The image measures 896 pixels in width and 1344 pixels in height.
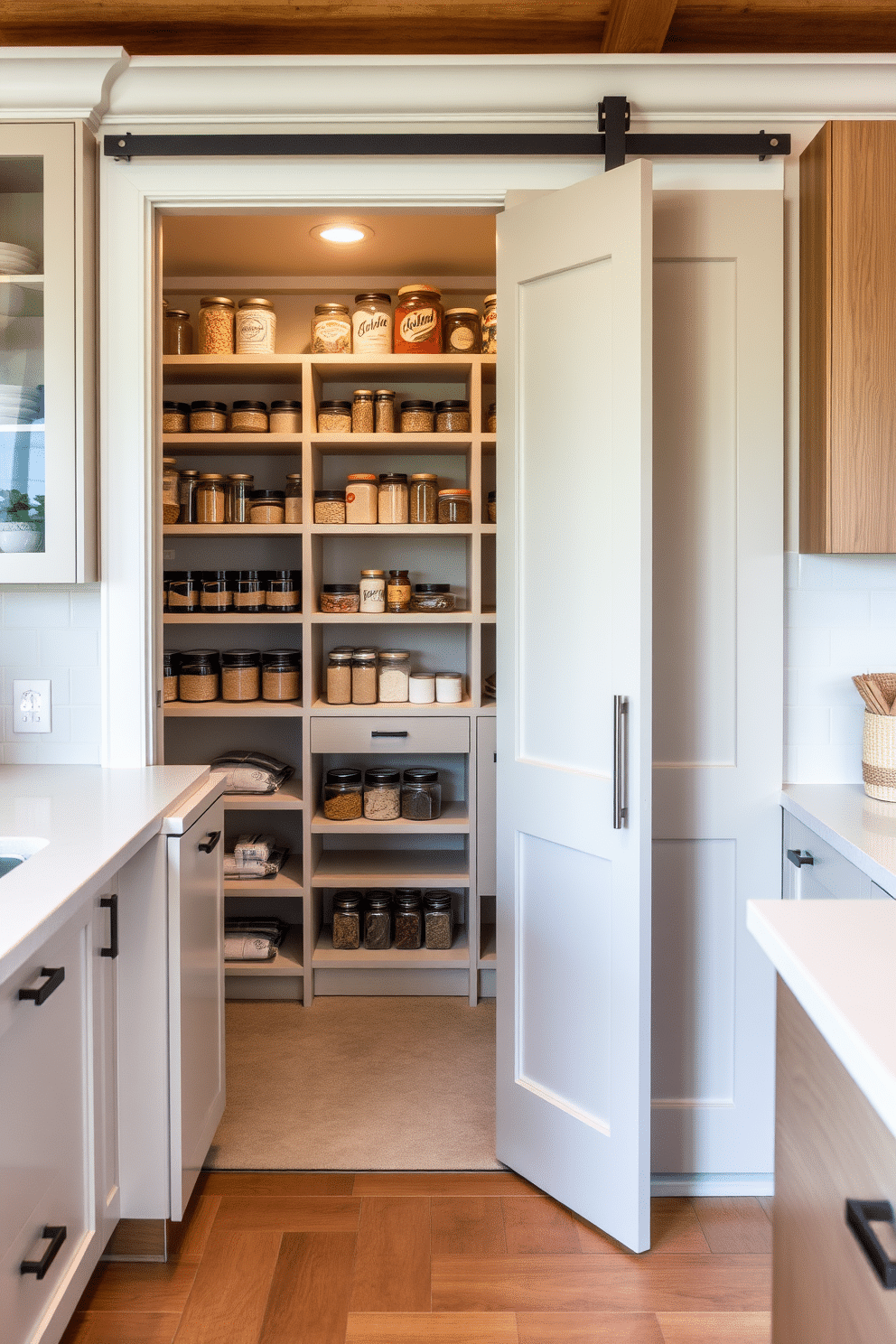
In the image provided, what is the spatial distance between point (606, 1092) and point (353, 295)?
2704 mm

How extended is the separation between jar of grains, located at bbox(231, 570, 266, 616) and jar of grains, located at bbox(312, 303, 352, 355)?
0.75 m

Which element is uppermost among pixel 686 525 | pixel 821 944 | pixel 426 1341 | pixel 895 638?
pixel 686 525

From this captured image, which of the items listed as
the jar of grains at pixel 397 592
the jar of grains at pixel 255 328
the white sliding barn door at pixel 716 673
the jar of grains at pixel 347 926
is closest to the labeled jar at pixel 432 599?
the jar of grains at pixel 397 592

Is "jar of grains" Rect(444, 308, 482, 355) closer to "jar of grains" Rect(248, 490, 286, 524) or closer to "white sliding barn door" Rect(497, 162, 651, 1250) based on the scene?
"jar of grains" Rect(248, 490, 286, 524)

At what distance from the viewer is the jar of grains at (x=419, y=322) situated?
3.15 metres

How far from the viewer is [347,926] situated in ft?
10.8

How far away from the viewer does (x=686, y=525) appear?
2.12m

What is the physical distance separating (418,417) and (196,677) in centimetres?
111

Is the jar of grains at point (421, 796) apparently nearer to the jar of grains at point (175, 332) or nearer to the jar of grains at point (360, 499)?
the jar of grains at point (360, 499)

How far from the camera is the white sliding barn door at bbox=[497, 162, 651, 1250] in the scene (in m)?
1.89

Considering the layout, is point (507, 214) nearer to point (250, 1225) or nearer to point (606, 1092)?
point (606, 1092)

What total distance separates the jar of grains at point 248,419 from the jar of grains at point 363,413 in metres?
0.29

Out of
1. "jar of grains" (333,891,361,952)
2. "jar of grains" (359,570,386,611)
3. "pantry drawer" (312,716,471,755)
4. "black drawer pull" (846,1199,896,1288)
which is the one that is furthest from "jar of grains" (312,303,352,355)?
"black drawer pull" (846,1199,896,1288)

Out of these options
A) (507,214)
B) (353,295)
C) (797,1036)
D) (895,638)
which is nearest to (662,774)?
(895,638)
